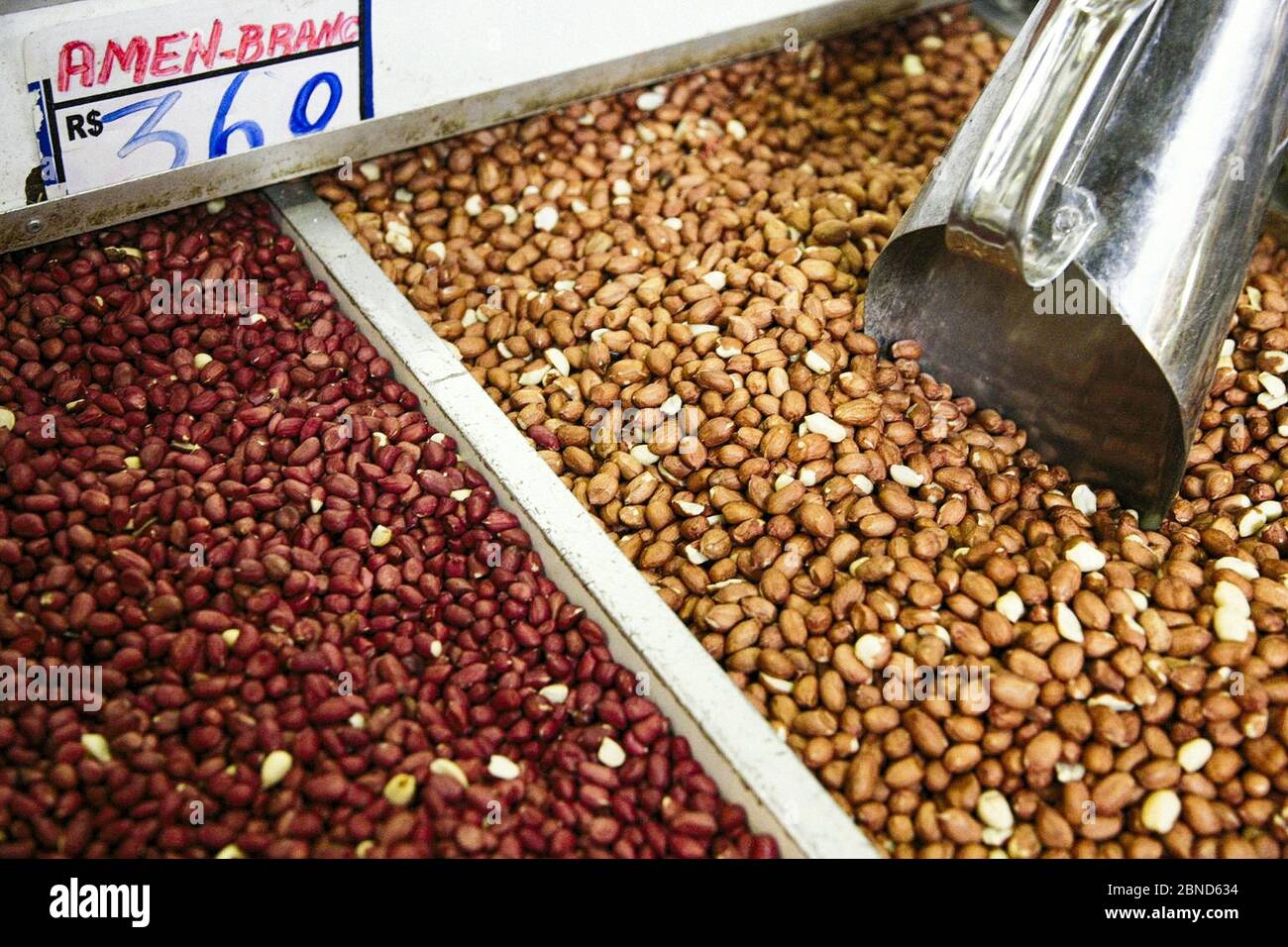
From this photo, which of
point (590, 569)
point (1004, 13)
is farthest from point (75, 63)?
point (1004, 13)

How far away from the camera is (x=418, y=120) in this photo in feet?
7.36

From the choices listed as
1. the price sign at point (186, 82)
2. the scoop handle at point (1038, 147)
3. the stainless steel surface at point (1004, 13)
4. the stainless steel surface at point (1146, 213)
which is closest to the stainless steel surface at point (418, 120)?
the price sign at point (186, 82)

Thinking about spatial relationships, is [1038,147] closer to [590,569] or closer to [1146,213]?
[1146,213]

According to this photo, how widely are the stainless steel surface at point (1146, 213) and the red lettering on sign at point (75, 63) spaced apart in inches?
54.1

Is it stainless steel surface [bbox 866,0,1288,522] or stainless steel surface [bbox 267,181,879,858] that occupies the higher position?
stainless steel surface [bbox 866,0,1288,522]

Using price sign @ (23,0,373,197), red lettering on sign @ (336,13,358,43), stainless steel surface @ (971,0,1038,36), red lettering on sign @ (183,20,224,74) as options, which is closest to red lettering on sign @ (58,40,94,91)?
price sign @ (23,0,373,197)

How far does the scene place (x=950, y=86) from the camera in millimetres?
2832

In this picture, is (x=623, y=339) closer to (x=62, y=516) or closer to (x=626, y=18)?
(x=626, y=18)

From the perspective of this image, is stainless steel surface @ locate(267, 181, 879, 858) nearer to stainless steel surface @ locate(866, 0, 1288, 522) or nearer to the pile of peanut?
the pile of peanut

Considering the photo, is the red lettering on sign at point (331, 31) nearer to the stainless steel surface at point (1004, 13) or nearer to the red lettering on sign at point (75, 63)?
the red lettering on sign at point (75, 63)

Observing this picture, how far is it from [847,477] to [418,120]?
3.71 ft

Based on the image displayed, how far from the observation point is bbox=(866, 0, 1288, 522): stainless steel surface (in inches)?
65.4

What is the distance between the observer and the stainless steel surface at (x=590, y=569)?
4.91 feet
